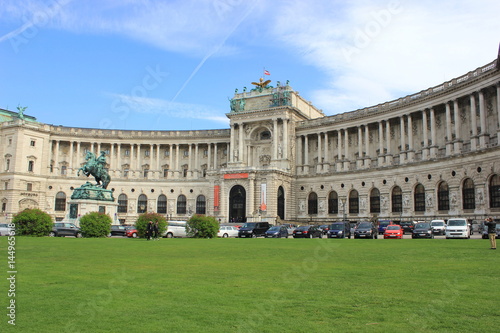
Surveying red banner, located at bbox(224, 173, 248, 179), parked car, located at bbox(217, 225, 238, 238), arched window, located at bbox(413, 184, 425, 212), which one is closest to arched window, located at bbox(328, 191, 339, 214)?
red banner, located at bbox(224, 173, 248, 179)

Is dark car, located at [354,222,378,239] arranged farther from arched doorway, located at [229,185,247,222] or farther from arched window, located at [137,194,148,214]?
arched window, located at [137,194,148,214]

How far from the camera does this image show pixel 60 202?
9012 centimetres

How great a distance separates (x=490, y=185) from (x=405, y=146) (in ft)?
60.6

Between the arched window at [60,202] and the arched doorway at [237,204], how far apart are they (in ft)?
112

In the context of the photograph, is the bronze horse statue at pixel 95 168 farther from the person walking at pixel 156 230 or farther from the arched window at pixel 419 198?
the arched window at pixel 419 198

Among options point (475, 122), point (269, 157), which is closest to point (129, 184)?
point (269, 157)

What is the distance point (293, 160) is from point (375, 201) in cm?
1901

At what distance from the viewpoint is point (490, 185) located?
51.5m

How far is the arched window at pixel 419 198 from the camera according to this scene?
62219 millimetres

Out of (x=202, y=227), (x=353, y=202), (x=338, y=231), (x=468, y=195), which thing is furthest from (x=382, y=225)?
(x=202, y=227)

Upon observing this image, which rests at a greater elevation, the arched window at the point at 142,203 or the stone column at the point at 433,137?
the stone column at the point at 433,137

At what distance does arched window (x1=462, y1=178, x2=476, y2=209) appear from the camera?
54.0 meters

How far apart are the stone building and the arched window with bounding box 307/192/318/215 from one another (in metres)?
0.20

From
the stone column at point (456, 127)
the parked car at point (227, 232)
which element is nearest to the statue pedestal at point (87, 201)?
the parked car at point (227, 232)
